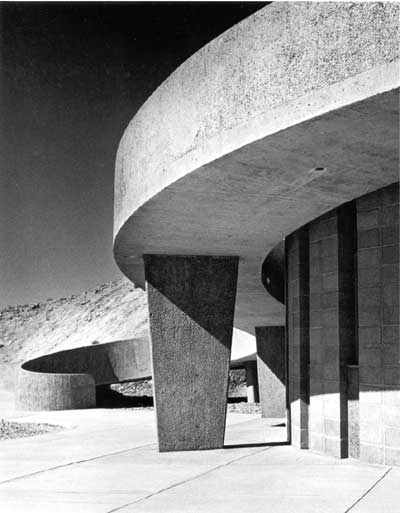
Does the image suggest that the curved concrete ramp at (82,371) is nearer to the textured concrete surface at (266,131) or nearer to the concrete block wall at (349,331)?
the concrete block wall at (349,331)

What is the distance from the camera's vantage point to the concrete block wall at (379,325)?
1030 cm

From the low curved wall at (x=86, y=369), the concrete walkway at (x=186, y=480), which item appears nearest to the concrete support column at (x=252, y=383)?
the low curved wall at (x=86, y=369)

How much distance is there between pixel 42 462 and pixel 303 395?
14.2ft

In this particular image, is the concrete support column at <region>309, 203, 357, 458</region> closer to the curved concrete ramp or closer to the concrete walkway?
the concrete walkway

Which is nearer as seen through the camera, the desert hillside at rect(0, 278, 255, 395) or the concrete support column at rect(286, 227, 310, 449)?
the concrete support column at rect(286, 227, 310, 449)

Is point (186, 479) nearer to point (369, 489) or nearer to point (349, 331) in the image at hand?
point (369, 489)

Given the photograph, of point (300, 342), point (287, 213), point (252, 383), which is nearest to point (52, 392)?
point (252, 383)

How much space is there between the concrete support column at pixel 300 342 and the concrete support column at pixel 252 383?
17.9 meters

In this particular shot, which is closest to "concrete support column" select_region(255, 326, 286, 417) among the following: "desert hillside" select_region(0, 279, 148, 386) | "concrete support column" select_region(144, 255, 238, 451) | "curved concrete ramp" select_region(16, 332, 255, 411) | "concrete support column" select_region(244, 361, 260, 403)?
"curved concrete ramp" select_region(16, 332, 255, 411)

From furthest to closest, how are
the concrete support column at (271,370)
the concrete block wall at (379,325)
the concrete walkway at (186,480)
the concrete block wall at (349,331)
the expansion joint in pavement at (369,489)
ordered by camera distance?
the concrete support column at (271,370) → the concrete block wall at (349,331) → the concrete block wall at (379,325) → the concrete walkway at (186,480) → the expansion joint in pavement at (369,489)

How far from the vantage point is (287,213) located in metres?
10.6

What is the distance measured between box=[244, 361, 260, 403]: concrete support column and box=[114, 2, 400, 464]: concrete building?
15.1 metres

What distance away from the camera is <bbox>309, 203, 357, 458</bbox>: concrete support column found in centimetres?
1136

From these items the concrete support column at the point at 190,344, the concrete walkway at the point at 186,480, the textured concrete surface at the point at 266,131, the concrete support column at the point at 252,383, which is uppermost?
the textured concrete surface at the point at 266,131
